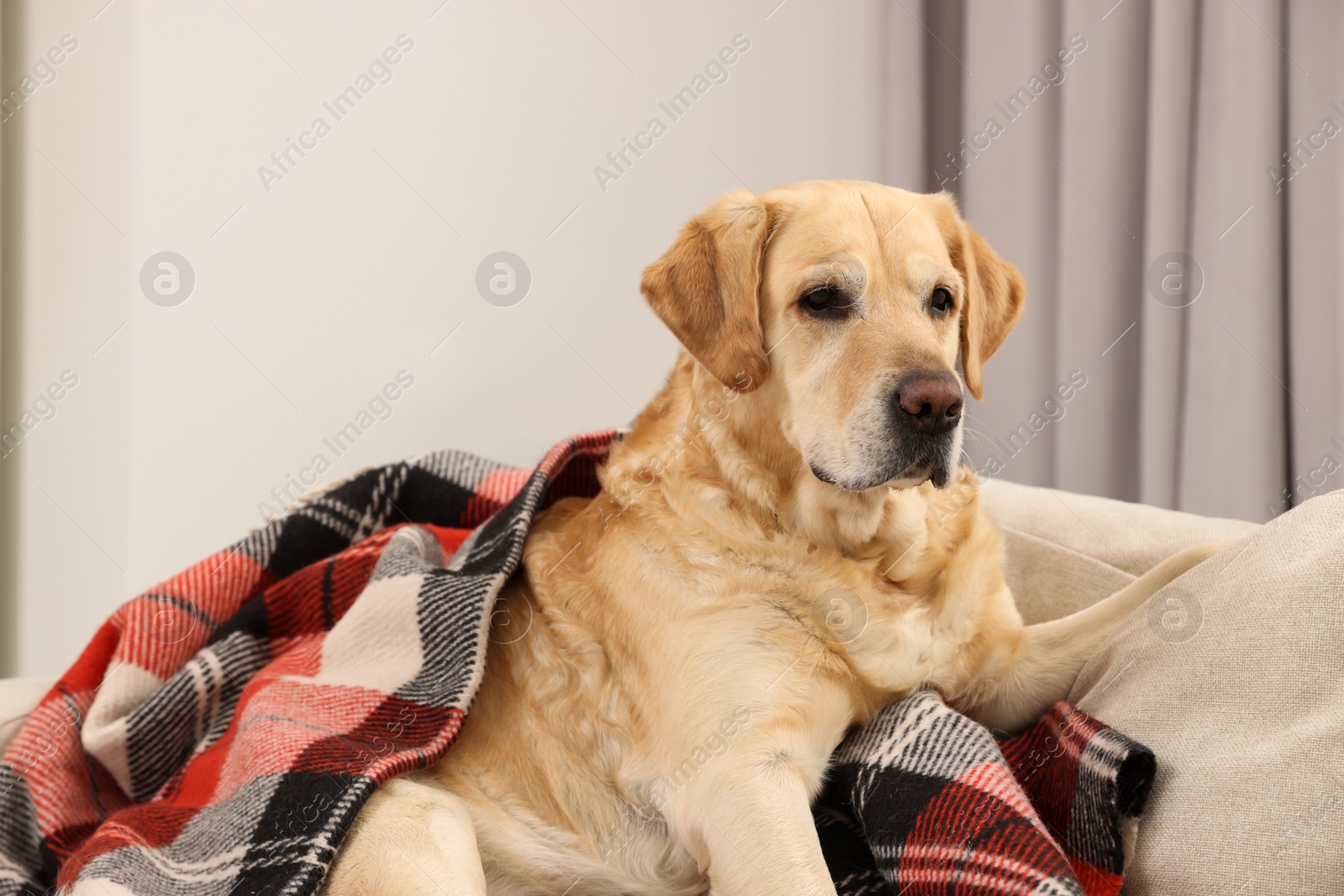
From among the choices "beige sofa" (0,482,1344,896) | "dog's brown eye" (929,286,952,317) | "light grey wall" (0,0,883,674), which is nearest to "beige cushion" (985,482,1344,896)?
"beige sofa" (0,482,1344,896)

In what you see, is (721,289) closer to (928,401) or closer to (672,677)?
(928,401)

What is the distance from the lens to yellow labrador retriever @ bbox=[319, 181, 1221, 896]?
1217 millimetres

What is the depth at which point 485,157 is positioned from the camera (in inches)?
112

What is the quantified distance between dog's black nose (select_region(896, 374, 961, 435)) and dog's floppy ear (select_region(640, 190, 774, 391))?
216 mm

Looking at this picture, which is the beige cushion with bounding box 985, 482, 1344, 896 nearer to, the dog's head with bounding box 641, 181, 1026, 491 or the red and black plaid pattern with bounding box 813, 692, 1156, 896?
the red and black plaid pattern with bounding box 813, 692, 1156, 896

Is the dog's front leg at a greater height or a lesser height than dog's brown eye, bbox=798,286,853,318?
lesser

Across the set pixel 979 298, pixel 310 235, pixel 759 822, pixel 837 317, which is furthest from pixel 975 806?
pixel 310 235

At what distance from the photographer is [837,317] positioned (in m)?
1.37

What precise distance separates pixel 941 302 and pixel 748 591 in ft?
1.81

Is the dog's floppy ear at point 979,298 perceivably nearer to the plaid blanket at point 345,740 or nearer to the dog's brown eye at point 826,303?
the dog's brown eye at point 826,303

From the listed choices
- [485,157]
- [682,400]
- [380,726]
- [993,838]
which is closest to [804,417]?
[682,400]

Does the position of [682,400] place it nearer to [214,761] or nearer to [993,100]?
[214,761]

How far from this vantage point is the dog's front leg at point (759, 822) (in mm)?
1063

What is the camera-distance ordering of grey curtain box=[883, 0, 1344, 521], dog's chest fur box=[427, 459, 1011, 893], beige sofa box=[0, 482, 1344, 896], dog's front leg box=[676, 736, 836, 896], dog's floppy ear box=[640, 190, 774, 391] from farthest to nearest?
1. grey curtain box=[883, 0, 1344, 521]
2. dog's floppy ear box=[640, 190, 774, 391]
3. dog's chest fur box=[427, 459, 1011, 893]
4. dog's front leg box=[676, 736, 836, 896]
5. beige sofa box=[0, 482, 1344, 896]
